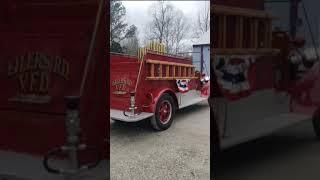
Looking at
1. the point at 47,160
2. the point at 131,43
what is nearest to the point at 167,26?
the point at 131,43

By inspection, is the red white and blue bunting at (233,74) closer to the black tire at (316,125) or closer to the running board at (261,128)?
the running board at (261,128)

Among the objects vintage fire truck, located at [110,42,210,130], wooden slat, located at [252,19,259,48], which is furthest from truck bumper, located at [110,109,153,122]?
wooden slat, located at [252,19,259,48]

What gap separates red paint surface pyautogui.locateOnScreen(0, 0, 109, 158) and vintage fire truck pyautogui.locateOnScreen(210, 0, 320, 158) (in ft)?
1.74

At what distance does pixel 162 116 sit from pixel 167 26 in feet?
1.26

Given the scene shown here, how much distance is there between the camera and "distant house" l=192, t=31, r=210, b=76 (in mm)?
1832

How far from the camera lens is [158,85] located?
1.86 meters

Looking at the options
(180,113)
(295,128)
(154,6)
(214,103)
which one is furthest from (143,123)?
(295,128)

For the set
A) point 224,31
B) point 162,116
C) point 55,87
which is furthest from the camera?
point 55,87

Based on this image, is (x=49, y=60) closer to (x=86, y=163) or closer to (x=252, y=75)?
(x=86, y=163)

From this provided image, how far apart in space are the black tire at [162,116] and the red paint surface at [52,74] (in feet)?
0.81

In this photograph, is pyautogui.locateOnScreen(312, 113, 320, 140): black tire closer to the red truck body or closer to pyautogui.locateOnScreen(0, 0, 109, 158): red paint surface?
the red truck body

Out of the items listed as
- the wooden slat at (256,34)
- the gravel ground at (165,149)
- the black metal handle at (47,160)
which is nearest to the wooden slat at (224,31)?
the wooden slat at (256,34)

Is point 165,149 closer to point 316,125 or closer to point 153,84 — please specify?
point 153,84

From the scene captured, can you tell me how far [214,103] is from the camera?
72.8 inches
